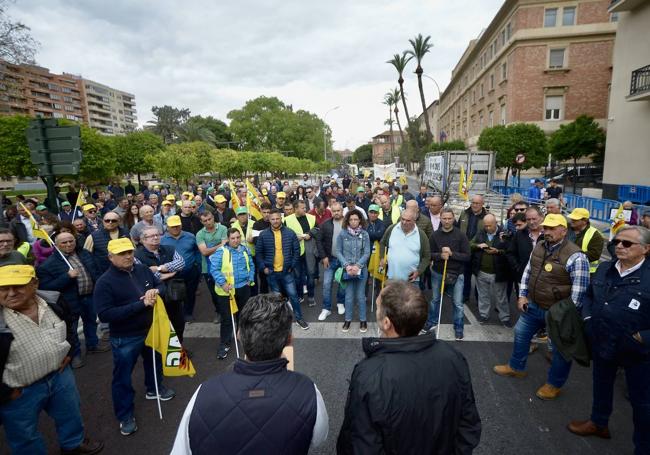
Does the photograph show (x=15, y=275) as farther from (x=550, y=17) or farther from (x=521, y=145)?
(x=550, y=17)

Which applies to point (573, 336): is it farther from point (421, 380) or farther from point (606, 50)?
point (606, 50)

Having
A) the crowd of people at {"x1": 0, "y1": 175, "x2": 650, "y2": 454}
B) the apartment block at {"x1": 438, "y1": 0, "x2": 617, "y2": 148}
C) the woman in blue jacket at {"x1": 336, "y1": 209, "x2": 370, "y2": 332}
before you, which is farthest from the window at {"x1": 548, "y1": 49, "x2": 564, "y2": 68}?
the woman in blue jacket at {"x1": 336, "y1": 209, "x2": 370, "y2": 332}

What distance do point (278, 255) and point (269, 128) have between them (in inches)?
2206

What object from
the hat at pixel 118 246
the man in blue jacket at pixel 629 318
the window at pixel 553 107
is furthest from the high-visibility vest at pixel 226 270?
the window at pixel 553 107

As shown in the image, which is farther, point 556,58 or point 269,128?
point 269,128

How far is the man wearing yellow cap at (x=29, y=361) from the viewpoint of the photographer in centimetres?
249

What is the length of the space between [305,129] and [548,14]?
40045 mm

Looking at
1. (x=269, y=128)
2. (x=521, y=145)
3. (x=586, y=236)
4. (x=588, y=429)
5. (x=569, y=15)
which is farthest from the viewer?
(x=269, y=128)

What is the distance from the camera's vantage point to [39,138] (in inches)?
237

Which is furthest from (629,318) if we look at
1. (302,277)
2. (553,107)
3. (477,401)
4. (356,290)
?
(553,107)

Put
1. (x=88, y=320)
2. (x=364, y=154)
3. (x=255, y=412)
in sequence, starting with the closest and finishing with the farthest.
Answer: (x=255, y=412)
(x=88, y=320)
(x=364, y=154)

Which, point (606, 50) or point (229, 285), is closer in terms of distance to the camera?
point (229, 285)

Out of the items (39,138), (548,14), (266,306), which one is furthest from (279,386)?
(548,14)

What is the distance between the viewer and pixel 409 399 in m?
1.64
